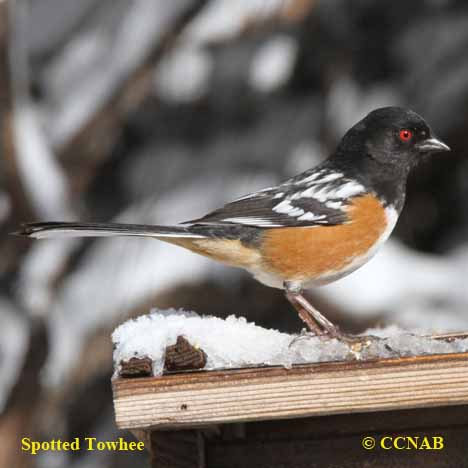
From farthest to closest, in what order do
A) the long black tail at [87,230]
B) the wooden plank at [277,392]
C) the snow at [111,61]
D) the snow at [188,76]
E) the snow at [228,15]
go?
the snow at [188,76] → the snow at [228,15] → the snow at [111,61] → the long black tail at [87,230] → the wooden plank at [277,392]

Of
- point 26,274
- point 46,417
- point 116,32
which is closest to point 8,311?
point 26,274

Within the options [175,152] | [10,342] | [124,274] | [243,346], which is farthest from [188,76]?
[243,346]

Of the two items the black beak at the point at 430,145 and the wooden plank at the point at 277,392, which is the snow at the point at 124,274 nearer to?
the black beak at the point at 430,145

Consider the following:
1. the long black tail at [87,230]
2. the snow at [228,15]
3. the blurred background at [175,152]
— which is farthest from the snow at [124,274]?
the long black tail at [87,230]

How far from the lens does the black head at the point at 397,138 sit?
3256 millimetres

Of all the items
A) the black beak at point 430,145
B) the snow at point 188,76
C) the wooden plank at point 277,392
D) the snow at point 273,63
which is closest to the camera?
the wooden plank at point 277,392

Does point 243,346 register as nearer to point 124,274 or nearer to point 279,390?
point 279,390

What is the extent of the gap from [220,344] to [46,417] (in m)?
3.79

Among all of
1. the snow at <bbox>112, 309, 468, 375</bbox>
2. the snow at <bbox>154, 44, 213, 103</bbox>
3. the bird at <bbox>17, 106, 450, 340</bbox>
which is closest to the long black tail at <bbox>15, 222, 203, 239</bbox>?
the bird at <bbox>17, 106, 450, 340</bbox>

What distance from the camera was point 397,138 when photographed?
3.28m

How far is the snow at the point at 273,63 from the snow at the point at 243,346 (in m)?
5.13

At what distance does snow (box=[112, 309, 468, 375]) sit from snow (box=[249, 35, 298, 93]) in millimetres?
Result: 5132

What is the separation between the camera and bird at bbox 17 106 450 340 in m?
3.03

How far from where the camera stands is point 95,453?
252 inches
